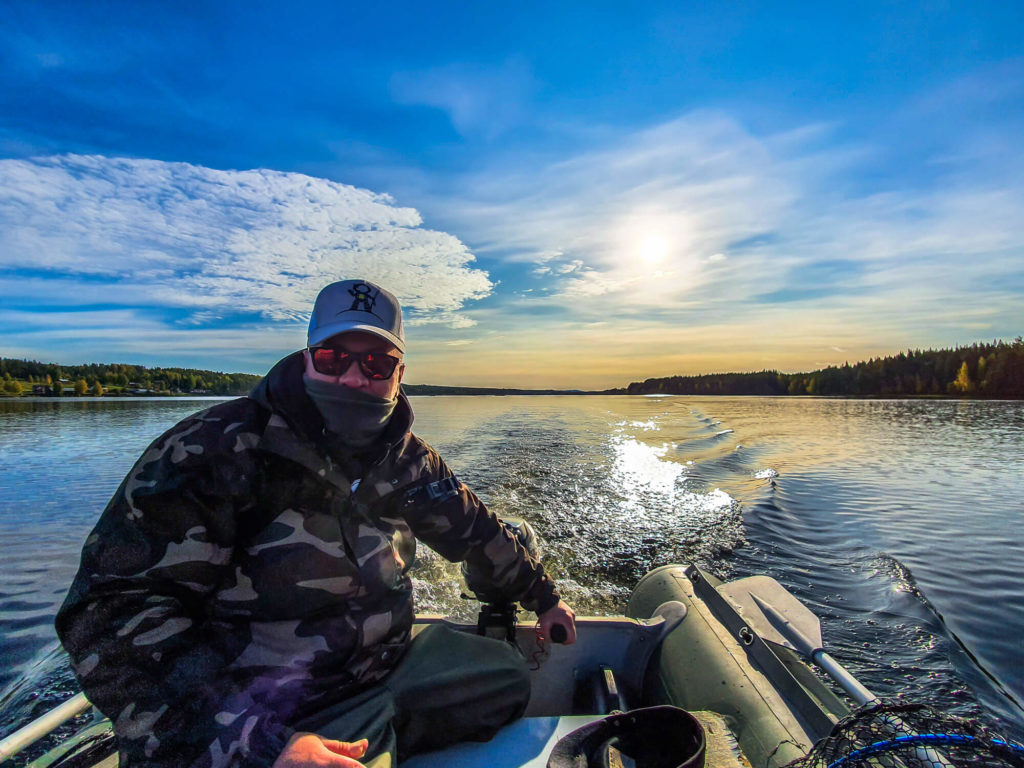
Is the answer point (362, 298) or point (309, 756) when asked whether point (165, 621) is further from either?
point (362, 298)

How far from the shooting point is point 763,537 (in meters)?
7.26

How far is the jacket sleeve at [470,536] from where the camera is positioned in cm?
231

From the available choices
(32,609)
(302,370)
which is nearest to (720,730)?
(302,370)

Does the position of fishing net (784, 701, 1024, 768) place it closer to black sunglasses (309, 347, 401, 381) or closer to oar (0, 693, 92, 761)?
black sunglasses (309, 347, 401, 381)

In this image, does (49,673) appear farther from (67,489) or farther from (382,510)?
(67,489)

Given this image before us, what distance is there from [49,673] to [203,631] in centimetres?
374

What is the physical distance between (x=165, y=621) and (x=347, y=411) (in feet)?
2.89

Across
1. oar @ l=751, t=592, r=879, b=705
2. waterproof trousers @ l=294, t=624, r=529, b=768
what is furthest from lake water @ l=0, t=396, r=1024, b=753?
waterproof trousers @ l=294, t=624, r=529, b=768

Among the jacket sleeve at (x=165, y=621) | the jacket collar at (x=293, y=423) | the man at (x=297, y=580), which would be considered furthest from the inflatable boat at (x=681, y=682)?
the jacket collar at (x=293, y=423)

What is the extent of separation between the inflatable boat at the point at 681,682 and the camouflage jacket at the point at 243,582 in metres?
0.69

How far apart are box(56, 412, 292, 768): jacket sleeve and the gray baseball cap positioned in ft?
2.24

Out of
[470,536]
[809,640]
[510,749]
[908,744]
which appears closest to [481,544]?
[470,536]

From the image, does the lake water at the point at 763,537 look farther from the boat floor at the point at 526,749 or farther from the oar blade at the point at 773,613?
the boat floor at the point at 526,749

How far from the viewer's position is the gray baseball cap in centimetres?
209
